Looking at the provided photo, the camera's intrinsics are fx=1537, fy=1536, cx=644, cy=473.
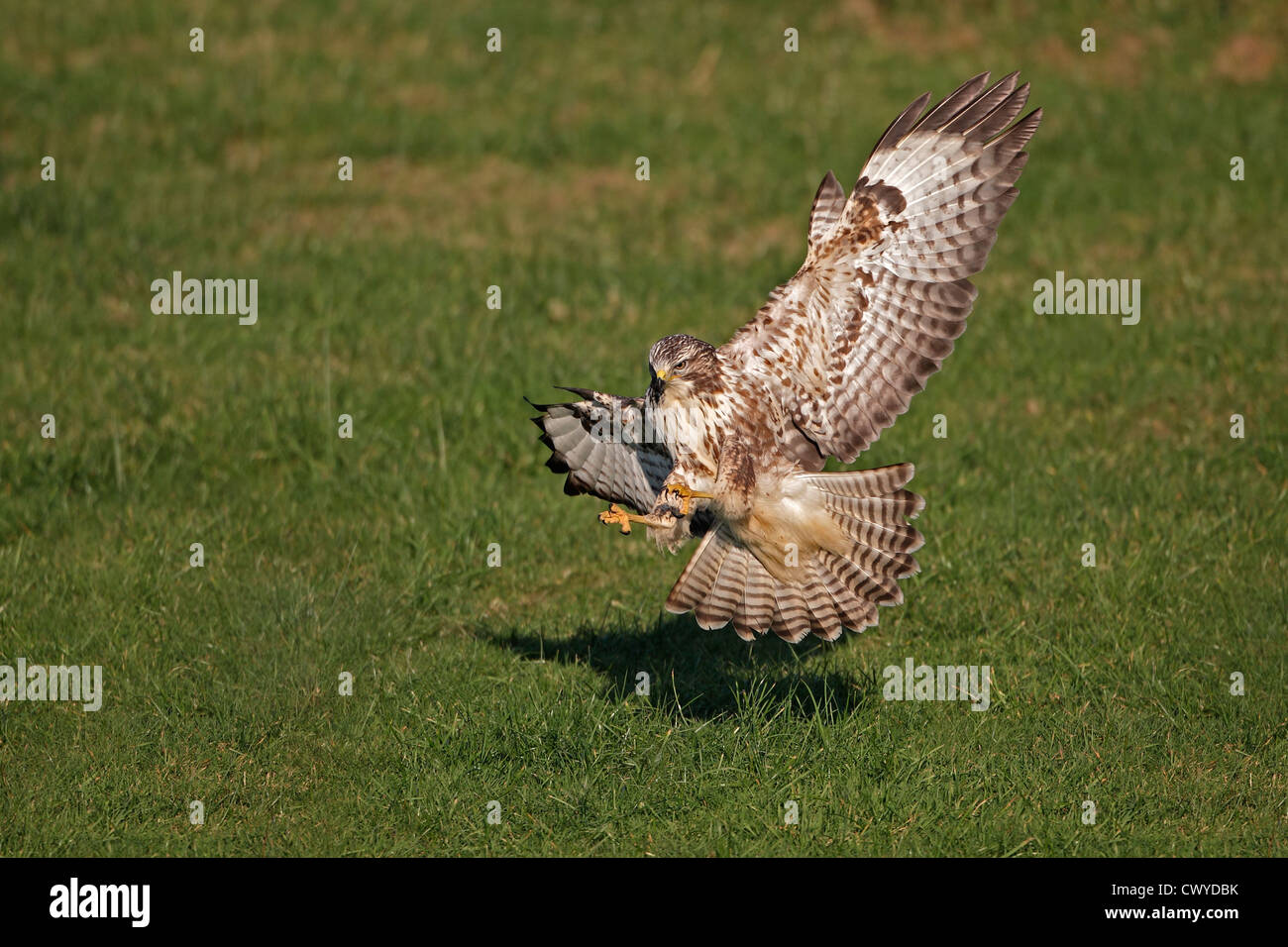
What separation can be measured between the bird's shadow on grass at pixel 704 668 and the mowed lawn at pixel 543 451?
3 cm

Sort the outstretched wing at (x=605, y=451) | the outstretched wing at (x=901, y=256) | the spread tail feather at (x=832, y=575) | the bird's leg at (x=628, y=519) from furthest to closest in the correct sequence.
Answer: the outstretched wing at (x=605, y=451)
the outstretched wing at (x=901, y=256)
the spread tail feather at (x=832, y=575)
the bird's leg at (x=628, y=519)

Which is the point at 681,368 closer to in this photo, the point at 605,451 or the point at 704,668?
the point at 605,451

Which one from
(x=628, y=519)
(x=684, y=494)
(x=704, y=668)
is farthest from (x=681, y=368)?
(x=704, y=668)

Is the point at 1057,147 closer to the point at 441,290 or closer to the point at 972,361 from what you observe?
the point at 972,361

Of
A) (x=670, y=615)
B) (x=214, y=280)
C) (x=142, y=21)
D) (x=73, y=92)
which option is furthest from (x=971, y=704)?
(x=142, y=21)

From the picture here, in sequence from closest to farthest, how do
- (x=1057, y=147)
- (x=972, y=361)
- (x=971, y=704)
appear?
(x=971, y=704) → (x=972, y=361) → (x=1057, y=147)

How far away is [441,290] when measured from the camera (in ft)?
39.3

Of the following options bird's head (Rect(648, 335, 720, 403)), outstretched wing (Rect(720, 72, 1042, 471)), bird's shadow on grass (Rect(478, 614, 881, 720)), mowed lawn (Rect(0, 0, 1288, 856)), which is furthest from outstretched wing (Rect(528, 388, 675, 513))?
mowed lawn (Rect(0, 0, 1288, 856))

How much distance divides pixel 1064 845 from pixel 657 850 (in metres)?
1.69

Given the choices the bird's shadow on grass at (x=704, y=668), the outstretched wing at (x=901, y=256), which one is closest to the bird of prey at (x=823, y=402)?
the outstretched wing at (x=901, y=256)

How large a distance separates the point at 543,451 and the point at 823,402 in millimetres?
A: 3110

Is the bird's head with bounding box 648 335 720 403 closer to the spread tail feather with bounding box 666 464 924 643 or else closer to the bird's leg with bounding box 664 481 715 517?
the bird's leg with bounding box 664 481 715 517

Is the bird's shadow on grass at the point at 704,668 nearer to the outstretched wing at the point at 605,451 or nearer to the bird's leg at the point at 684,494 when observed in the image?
the outstretched wing at the point at 605,451

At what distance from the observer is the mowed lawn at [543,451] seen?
683 cm
